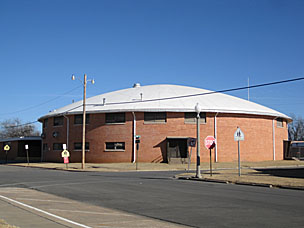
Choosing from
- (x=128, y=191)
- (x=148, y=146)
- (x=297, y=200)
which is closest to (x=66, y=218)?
(x=128, y=191)

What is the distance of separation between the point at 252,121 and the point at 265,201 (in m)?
33.3

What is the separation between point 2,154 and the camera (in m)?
71.3

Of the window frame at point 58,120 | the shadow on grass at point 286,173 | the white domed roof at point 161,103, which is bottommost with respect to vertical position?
the shadow on grass at point 286,173

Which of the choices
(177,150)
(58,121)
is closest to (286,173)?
(177,150)

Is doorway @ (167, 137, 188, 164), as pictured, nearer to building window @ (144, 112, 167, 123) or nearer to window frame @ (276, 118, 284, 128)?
building window @ (144, 112, 167, 123)

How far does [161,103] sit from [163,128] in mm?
3128

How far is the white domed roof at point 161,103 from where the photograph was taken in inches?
1668

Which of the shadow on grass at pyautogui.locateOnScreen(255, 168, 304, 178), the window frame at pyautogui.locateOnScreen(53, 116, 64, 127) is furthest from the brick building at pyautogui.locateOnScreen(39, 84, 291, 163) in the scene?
the shadow on grass at pyautogui.locateOnScreen(255, 168, 304, 178)

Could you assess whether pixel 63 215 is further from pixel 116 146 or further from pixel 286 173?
pixel 116 146

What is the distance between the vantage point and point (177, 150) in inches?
1639

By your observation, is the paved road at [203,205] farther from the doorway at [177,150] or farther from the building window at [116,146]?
the building window at [116,146]

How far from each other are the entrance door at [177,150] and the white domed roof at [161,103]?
11.4 ft

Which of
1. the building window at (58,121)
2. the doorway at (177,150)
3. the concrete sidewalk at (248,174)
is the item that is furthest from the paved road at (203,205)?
the building window at (58,121)

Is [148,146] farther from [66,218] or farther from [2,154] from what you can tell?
[2,154]
